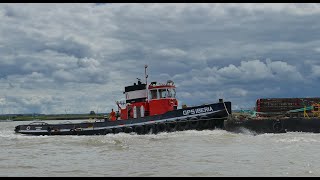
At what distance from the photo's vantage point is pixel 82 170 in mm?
12680

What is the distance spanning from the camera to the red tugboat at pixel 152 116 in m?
25.8

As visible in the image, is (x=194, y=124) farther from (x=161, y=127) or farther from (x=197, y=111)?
(x=161, y=127)

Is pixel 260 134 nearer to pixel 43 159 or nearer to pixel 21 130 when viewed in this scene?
pixel 43 159

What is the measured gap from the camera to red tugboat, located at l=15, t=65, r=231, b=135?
2580 cm

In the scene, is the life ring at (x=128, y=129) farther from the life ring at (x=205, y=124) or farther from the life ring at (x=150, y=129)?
the life ring at (x=205, y=124)

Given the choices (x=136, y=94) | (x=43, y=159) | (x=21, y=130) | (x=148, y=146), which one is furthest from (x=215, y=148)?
(x=21, y=130)

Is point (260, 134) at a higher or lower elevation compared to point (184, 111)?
lower

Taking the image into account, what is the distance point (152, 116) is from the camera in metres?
26.5

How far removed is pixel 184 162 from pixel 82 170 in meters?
3.28

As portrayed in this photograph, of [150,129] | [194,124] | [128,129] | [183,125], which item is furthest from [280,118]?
[128,129]

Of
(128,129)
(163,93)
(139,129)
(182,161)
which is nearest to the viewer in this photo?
(182,161)

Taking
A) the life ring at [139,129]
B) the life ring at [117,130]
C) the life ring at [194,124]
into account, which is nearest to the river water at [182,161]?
the life ring at [194,124]

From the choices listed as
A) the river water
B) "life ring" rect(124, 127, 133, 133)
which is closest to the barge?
the river water

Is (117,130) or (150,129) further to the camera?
(117,130)
